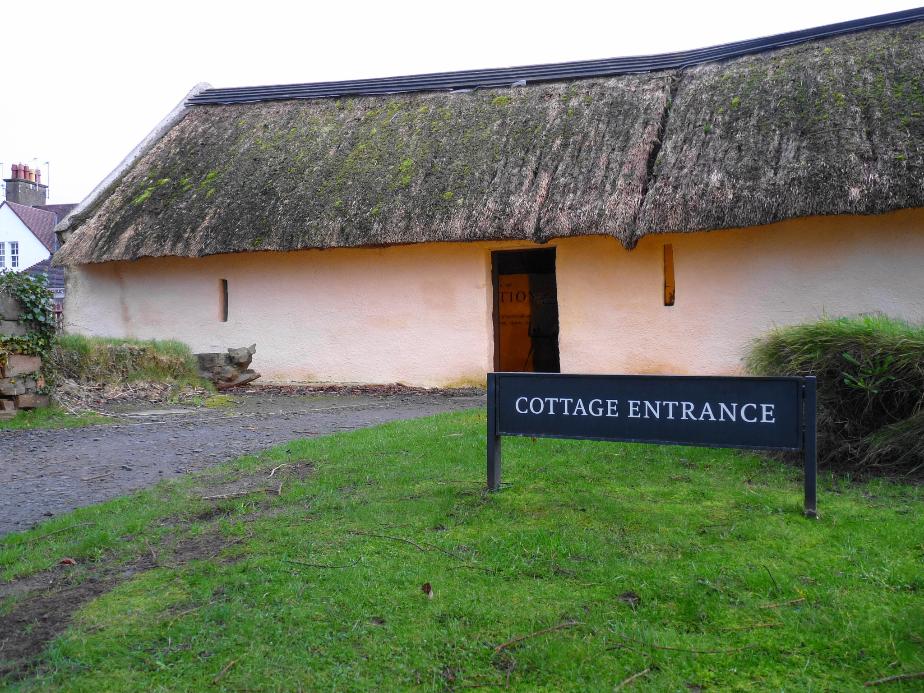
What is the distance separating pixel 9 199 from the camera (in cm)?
3198

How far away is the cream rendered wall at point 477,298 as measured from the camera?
10.2 m

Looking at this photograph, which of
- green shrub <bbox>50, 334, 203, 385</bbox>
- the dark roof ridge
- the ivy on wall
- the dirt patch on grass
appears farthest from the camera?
the dark roof ridge

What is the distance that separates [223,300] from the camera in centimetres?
1353

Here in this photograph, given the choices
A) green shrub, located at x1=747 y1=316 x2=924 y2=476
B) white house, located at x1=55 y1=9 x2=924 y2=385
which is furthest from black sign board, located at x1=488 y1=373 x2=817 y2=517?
white house, located at x1=55 y1=9 x2=924 y2=385

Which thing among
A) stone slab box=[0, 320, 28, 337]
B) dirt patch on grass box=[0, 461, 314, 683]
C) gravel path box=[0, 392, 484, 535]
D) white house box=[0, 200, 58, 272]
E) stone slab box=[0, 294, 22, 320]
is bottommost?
dirt patch on grass box=[0, 461, 314, 683]

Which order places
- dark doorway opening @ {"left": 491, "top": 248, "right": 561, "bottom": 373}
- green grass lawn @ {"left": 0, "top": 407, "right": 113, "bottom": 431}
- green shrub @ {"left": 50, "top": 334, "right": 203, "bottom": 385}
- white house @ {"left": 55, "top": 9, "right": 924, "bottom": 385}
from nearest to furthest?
green grass lawn @ {"left": 0, "top": 407, "right": 113, "bottom": 431} < white house @ {"left": 55, "top": 9, "right": 924, "bottom": 385} < green shrub @ {"left": 50, "top": 334, "right": 203, "bottom": 385} < dark doorway opening @ {"left": 491, "top": 248, "right": 561, "bottom": 373}

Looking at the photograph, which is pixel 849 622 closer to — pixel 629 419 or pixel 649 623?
pixel 649 623

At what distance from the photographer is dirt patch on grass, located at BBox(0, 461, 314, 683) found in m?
3.13

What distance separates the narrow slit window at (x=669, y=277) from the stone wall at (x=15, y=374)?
7984mm

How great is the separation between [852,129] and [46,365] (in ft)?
33.4

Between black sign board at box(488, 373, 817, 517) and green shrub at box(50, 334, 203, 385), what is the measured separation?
713 cm

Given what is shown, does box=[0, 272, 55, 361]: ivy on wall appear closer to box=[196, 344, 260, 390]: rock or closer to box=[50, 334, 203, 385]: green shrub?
box=[50, 334, 203, 385]: green shrub

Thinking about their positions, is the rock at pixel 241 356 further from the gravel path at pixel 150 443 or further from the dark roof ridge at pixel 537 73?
the dark roof ridge at pixel 537 73

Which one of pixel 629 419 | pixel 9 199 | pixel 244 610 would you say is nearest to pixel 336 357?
pixel 629 419
